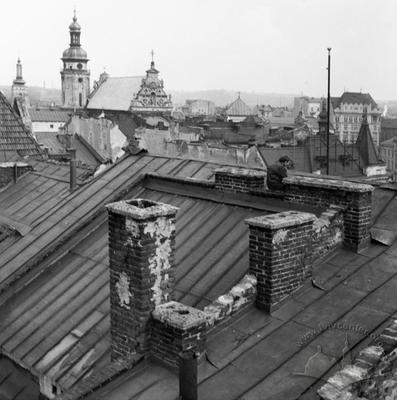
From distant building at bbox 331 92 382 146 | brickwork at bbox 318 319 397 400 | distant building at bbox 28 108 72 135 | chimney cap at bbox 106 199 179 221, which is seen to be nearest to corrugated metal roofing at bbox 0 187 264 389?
chimney cap at bbox 106 199 179 221

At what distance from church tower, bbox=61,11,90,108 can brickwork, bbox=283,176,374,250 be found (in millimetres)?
100712

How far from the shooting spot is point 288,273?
24.3 feet

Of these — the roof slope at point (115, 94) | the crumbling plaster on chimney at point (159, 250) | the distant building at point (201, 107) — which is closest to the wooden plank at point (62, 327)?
the crumbling plaster on chimney at point (159, 250)

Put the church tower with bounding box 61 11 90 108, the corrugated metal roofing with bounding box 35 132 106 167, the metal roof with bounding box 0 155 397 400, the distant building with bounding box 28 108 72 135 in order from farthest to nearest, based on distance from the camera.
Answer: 1. the church tower with bounding box 61 11 90 108
2. the distant building with bounding box 28 108 72 135
3. the corrugated metal roofing with bounding box 35 132 106 167
4. the metal roof with bounding box 0 155 397 400

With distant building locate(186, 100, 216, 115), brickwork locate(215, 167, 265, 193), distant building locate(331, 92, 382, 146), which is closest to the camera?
→ brickwork locate(215, 167, 265, 193)

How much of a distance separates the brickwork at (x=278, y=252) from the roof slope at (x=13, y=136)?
13223mm

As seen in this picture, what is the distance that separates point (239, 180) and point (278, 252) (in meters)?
2.86

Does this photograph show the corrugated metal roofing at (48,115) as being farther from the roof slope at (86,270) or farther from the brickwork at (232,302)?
the brickwork at (232,302)

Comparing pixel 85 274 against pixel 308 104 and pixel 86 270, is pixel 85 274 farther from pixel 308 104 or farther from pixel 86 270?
pixel 308 104

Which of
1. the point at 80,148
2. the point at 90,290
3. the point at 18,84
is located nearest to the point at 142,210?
the point at 90,290

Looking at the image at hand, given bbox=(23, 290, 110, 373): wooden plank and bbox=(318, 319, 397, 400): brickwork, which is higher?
bbox=(318, 319, 397, 400): brickwork

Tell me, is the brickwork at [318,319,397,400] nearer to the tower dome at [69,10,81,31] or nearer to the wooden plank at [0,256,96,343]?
the wooden plank at [0,256,96,343]

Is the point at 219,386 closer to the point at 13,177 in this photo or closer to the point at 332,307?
the point at 332,307

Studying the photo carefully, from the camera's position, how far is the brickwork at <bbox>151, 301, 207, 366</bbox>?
6.35 meters
